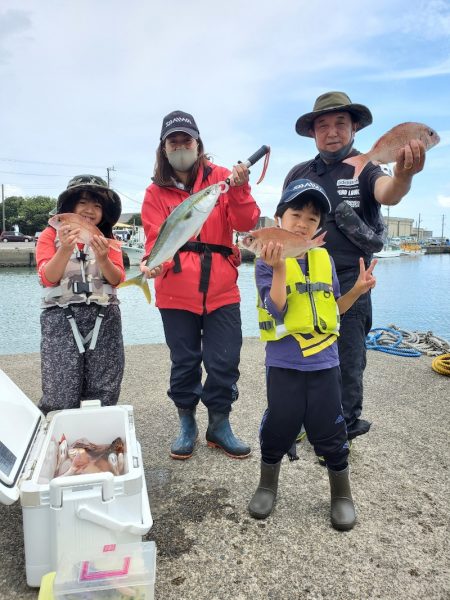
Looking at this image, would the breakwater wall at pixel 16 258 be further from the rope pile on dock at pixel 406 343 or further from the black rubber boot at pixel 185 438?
the black rubber boot at pixel 185 438

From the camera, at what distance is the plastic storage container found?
5.39ft

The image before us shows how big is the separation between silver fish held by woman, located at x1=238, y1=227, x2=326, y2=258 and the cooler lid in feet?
5.01

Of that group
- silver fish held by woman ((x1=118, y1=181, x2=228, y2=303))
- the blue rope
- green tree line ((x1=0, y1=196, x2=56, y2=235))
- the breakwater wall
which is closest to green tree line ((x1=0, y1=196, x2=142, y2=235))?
green tree line ((x1=0, y1=196, x2=56, y2=235))

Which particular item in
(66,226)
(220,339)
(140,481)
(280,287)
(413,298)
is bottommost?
(413,298)

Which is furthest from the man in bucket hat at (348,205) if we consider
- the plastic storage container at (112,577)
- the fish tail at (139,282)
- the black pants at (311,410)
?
the plastic storage container at (112,577)

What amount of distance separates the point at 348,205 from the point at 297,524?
80.5 inches

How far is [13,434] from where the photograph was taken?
88.7 inches

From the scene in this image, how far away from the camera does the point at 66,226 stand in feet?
8.85

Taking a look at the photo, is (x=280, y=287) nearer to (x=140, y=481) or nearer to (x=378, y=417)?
(x=140, y=481)

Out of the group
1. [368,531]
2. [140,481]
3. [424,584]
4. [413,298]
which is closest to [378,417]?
[368,531]

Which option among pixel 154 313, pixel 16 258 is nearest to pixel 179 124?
pixel 154 313

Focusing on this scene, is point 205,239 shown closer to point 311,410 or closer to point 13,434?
point 311,410

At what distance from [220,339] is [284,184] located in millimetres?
1304

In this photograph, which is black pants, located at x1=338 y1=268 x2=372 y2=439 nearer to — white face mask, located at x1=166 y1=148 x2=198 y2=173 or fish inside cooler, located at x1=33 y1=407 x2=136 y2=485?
white face mask, located at x1=166 y1=148 x2=198 y2=173
